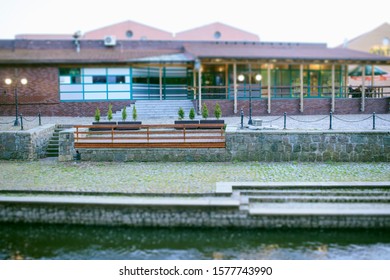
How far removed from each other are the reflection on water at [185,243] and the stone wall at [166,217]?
0.50 ft

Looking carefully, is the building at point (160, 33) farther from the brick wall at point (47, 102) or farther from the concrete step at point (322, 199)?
the concrete step at point (322, 199)

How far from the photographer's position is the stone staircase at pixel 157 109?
23438 mm

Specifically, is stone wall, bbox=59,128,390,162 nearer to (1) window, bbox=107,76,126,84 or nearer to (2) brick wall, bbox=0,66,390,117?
(2) brick wall, bbox=0,66,390,117

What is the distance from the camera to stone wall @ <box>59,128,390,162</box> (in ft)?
52.7

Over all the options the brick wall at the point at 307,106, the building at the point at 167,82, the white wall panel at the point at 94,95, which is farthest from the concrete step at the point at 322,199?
the white wall panel at the point at 94,95

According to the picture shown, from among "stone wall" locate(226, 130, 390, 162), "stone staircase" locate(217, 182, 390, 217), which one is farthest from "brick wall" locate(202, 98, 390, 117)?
"stone staircase" locate(217, 182, 390, 217)

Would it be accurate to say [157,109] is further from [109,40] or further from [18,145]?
[18,145]

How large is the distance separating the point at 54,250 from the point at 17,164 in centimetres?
678

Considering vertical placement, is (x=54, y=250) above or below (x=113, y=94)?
below
